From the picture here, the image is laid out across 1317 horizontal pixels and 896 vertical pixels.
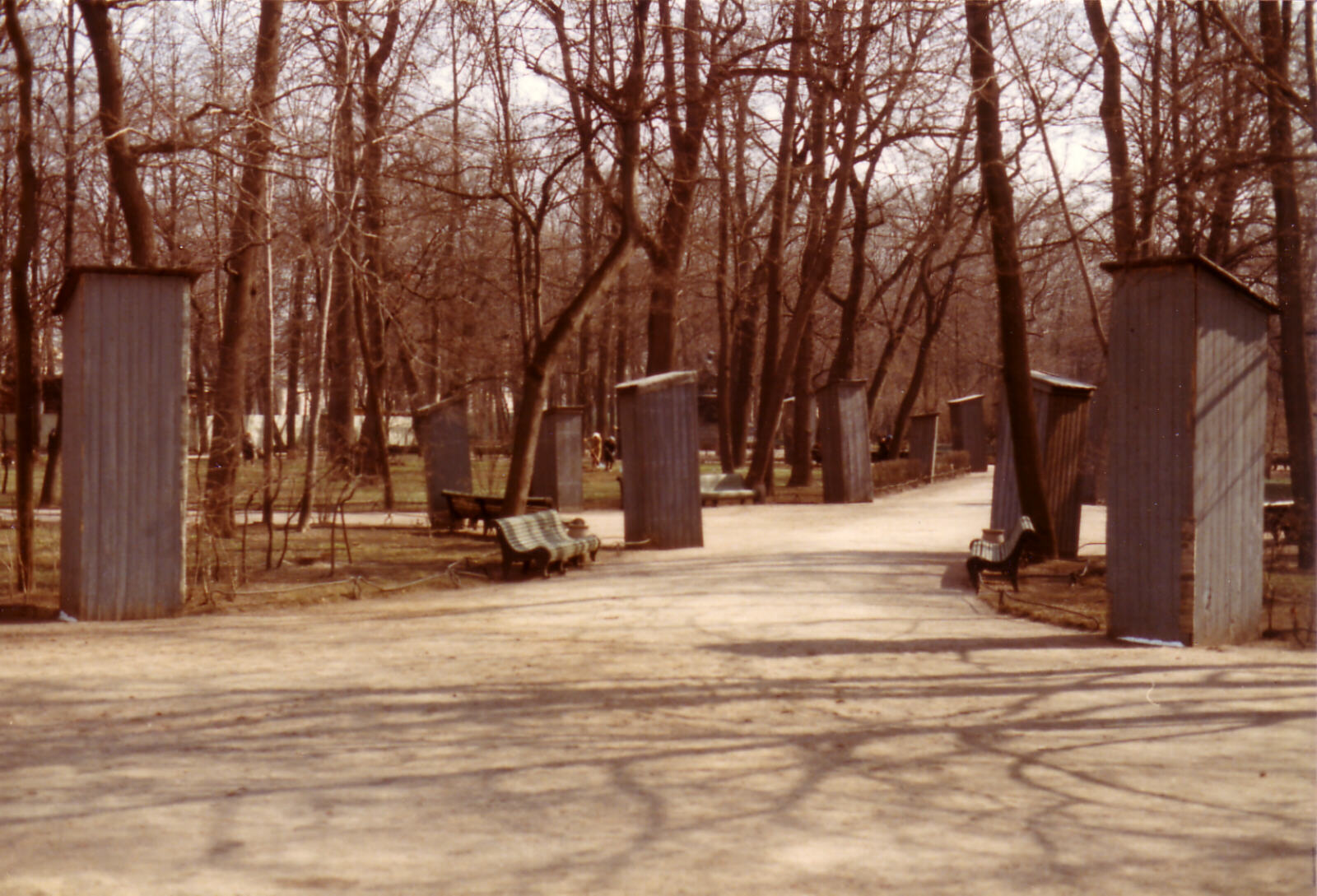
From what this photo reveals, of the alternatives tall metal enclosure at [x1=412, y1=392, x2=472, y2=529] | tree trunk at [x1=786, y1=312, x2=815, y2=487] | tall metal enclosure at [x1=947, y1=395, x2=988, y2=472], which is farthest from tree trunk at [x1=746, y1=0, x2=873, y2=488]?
tall metal enclosure at [x1=947, y1=395, x2=988, y2=472]

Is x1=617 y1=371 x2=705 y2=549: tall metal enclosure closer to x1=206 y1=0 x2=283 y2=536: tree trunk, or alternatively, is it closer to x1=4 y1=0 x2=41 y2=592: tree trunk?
x1=206 y1=0 x2=283 y2=536: tree trunk

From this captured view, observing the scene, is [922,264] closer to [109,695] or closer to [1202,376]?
[1202,376]

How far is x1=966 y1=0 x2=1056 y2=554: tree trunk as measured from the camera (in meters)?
15.9

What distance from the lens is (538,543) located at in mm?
14664

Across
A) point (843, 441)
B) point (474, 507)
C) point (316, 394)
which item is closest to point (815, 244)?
point (843, 441)

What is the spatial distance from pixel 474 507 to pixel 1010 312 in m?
7.59

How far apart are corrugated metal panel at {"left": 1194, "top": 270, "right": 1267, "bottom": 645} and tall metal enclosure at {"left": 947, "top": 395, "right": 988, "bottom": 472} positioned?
34.2 m

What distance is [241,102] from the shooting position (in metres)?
14.5

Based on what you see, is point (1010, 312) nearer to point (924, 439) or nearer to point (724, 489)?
point (724, 489)

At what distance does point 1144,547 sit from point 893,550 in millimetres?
7448

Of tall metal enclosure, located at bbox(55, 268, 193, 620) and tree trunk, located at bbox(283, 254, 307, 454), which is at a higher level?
tree trunk, located at bbox(283, 254, 307, 454)

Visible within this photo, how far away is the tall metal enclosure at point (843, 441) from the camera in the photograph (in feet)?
90.2

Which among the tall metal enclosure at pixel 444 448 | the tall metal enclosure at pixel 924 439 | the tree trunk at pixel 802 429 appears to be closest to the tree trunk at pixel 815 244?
the tree trunk at pixel 802 429

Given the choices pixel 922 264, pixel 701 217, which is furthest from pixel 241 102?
pixel 922 264
